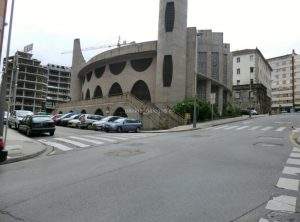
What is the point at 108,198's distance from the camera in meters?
8.20

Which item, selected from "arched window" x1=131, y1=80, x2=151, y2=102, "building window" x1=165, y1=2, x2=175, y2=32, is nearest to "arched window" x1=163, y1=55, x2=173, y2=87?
"building window" x1=165, y1=2, x2=175, y2=32

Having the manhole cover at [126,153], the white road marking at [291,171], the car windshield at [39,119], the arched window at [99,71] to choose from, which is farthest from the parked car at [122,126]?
the arched window at [99,71]

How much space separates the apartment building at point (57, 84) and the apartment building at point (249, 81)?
6718 centimetres

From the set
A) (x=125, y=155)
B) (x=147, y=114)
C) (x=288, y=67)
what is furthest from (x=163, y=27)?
(x=288, y=67)

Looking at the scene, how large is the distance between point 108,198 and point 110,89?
65.1 m

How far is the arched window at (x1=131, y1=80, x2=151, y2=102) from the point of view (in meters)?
63.2

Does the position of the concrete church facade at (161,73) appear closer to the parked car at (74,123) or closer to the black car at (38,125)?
the parked car at (74,123)

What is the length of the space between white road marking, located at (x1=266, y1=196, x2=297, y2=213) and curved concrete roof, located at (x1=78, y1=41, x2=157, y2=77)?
5285cm

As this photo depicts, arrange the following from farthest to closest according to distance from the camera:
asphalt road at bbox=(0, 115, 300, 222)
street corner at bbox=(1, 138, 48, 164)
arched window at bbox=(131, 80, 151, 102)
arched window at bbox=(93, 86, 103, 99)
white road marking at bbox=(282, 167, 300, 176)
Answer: arched window at bbox=(93, 86, 103, 99)
arched window at bbox=(131, 80, 151, 102)
street corner at bbox=(1, 138, 48, 164)
white road marking at bbox=(282, 167, 300, 176)
asphalt road at bbox=(0, 115, 300, 222)

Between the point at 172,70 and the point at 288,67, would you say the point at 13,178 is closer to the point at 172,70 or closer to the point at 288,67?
the point at 172,70

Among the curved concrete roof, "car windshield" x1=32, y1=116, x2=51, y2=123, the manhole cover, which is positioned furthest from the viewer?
the curved concrete roof

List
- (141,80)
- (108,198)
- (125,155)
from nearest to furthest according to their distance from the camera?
(108,198) < (125,155) < (141,80)

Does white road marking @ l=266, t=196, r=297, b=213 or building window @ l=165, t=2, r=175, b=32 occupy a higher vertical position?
building window @ l=165, t=2, r=175, b=32

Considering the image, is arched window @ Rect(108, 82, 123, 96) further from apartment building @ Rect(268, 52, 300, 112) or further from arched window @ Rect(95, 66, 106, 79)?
apartment building @ Rect(268, 52, 300, 112)
